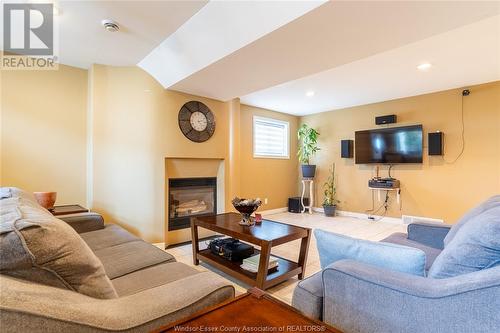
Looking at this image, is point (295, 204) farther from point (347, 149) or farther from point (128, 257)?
point (128, 257)

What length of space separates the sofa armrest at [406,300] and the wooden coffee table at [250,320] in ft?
1.07

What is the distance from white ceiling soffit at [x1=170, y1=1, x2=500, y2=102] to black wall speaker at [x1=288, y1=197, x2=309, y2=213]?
3.52 meters

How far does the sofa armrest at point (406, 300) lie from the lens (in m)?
0.83

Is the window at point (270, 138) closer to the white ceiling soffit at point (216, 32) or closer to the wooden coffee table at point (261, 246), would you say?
the white ceiling soffit at point (216, 32)

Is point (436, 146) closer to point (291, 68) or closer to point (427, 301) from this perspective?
point (291, 68)

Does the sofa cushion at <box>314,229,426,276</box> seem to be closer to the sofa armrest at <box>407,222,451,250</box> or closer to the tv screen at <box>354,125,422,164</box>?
the sofa armrest at <box>407,222,451,250</box>

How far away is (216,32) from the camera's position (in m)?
2.26

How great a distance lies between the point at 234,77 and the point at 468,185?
13.7 feet

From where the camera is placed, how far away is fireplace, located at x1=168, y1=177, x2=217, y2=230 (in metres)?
3.53

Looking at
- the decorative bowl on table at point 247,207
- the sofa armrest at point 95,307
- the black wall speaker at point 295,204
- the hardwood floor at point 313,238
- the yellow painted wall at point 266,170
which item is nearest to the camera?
the sofa armrest at point 95,307

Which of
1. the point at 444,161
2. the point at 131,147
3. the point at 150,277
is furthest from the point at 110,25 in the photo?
the point at 444,161

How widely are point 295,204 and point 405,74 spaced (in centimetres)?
342

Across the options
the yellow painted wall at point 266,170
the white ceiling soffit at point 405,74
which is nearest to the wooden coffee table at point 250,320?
the white ceiling soffit at point 405,74

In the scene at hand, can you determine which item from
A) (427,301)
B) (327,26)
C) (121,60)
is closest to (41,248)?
(427,301)
